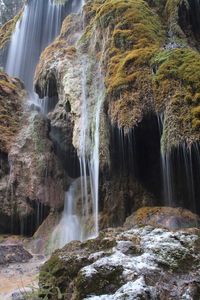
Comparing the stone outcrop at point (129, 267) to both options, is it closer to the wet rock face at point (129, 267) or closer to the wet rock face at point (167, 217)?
the wet rock face at point (129, 267)

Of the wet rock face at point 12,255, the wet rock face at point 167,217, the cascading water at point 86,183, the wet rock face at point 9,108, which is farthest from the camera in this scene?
the wet rock face at point 9,108

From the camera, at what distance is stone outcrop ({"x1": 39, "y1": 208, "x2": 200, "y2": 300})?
14.5ft

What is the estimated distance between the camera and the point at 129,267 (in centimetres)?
477

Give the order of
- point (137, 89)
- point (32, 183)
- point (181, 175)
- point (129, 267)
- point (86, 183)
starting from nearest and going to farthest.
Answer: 1. point (129, 267)
2. point (181, 175)
3. point (137, 89)
4. point (86, 183)
5. point (32, 183)

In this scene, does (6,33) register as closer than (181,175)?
No

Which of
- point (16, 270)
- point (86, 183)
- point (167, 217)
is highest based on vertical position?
point (86, 183)

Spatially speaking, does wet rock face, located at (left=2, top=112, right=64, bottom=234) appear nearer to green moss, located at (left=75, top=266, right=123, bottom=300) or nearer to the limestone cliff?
the limestone cliff

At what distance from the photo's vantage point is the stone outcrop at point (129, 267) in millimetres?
4422

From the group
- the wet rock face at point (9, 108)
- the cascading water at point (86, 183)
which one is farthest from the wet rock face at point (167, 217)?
the wet rock face at point (9, 108)

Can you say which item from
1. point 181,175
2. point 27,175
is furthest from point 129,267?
point 27,175

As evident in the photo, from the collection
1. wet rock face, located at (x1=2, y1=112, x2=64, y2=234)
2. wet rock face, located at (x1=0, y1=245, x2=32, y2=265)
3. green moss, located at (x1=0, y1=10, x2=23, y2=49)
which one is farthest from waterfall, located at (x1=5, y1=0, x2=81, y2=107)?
wet rock face, located at (x1=0, y1=245, x2=32, y2=265)

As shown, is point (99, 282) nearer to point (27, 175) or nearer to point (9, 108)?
point (27, 175)

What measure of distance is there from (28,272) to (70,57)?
8692 mm

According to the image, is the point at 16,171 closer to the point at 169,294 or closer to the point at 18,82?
the point at 18,82
